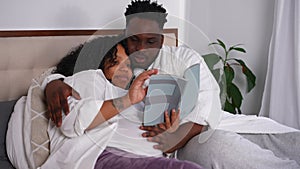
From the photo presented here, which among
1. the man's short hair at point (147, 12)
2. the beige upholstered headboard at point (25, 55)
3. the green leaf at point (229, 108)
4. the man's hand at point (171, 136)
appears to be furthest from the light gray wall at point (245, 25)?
the man's hand at point (171, 136)

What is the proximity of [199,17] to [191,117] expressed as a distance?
5.44 ft

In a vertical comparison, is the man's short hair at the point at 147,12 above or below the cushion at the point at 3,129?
above

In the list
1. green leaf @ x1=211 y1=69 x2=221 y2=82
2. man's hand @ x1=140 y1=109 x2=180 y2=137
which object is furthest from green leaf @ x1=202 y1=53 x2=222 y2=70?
man's hand @ x1=140 y1=109 x2=180 y2=137

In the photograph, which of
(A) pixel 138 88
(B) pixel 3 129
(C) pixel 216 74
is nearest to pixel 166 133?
(A) pixel 138 88

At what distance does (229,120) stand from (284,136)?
281 mm

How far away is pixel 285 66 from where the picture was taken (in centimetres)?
248

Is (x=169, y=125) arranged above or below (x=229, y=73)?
above

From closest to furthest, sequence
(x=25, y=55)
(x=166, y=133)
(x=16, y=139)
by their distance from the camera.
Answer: (x=166, y=133), (x=16, y=139), (x=25, y=55)

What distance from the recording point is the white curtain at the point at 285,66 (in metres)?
2.42

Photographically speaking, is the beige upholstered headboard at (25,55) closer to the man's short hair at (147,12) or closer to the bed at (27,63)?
the bed at (27,63)

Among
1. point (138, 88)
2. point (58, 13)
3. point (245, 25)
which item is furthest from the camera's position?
point (245, 25)

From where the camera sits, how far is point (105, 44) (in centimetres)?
162

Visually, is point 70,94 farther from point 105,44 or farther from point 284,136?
point 284,136

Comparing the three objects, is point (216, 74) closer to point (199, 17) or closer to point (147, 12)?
point (147, 12)
